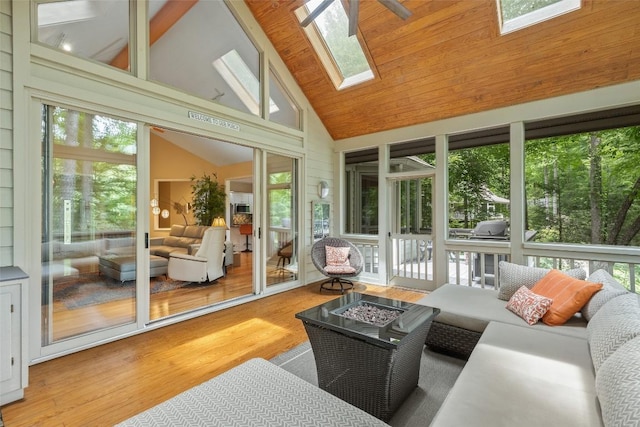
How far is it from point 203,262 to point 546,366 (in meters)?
4.84

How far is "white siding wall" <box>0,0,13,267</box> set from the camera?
93.5 inches

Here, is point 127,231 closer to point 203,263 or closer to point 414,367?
point 203,263

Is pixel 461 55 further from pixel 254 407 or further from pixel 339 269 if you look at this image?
pixel 254 407

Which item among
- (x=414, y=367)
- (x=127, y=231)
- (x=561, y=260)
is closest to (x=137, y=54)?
(x=127, y=231)

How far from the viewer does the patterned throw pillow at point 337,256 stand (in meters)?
5.04

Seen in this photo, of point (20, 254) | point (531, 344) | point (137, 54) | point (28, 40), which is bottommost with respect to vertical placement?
point (531, 344)

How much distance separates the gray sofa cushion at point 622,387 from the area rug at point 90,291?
374 centimetres

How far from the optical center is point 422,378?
232 cm

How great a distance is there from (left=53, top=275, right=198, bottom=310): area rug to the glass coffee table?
2247 mm

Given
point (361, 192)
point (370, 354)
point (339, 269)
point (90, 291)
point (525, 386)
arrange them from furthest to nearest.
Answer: point (361, 192) → point (339, 269) → point (90, 291) → point (370, 354) → point (525, 386)

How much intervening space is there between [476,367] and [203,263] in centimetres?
457

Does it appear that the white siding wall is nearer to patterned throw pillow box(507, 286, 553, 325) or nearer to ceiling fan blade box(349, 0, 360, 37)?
ceiling fan blade box(349, 0, 360, 37)

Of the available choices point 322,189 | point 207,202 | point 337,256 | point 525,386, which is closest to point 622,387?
point 525,386

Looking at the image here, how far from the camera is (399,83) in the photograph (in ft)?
14.6
